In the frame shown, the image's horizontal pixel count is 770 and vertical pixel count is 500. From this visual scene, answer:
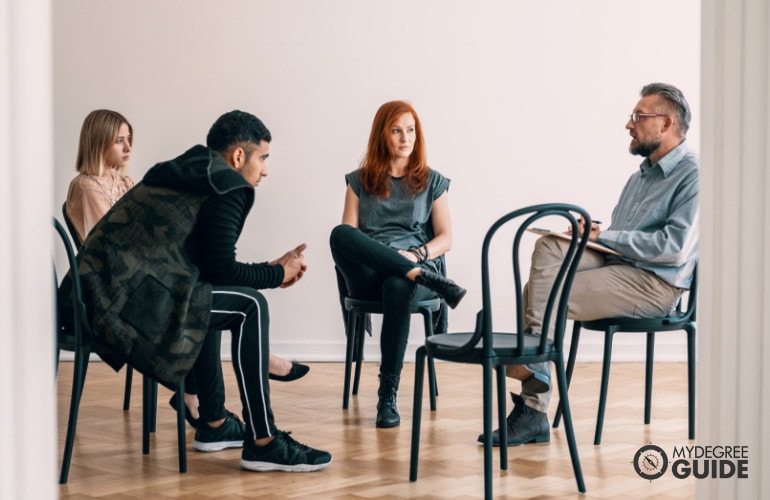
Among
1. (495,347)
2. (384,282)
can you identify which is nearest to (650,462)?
(495,347)

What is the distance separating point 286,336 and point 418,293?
1.84 meters

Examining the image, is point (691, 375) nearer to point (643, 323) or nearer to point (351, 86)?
point (643, 323)

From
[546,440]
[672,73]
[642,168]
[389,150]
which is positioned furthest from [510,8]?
[546,440]

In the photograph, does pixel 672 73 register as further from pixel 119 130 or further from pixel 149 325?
pixel 149 325

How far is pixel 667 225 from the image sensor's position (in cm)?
322

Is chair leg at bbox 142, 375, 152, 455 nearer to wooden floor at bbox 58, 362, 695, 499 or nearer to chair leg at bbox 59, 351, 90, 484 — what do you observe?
wooden floor at bbox 58, 362, 695, 499

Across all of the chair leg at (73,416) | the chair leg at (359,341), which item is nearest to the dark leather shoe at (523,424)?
the chair leg at (359,341)

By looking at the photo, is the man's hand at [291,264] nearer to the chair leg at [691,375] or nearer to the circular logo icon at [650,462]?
the circular logo icon at [650,462]

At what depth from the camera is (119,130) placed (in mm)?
3975

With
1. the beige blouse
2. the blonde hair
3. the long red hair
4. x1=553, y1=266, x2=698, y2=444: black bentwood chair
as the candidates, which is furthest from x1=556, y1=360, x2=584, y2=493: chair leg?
the blonde hair

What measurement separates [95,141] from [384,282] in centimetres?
131

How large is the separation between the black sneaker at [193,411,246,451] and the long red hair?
3.78ft

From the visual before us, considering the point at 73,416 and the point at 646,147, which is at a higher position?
the point at 646,147

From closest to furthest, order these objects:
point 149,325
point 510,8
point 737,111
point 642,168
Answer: point 737,111, point 149,325, point 642,168, point 510,8
